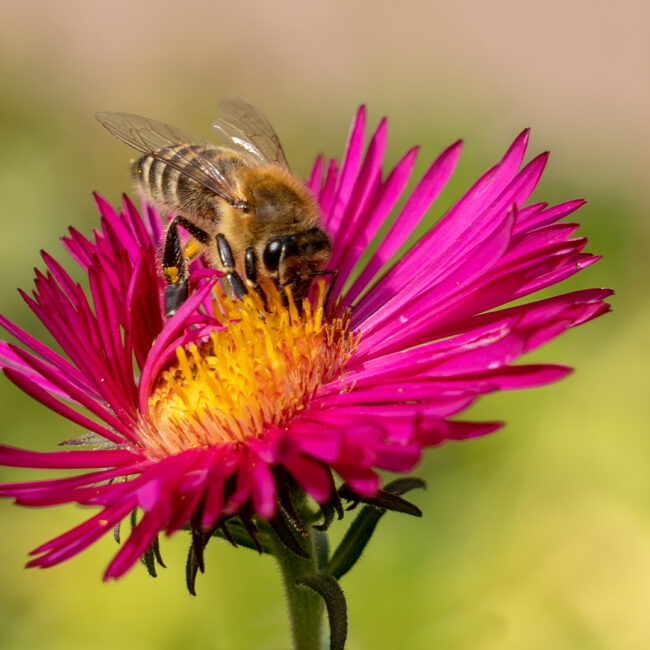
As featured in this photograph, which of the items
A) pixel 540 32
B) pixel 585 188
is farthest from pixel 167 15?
pixel 585 188

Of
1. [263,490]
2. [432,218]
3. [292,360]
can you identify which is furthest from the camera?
[432,218]

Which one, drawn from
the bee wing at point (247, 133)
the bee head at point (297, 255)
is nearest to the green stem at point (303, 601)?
the bee head at point (297, 255)

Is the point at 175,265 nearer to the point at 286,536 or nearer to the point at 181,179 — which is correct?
the point at 181,179

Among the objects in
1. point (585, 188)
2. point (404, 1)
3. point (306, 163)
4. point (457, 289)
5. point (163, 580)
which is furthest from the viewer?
point (404, 1)

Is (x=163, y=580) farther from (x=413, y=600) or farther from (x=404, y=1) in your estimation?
(x=404, y=1)

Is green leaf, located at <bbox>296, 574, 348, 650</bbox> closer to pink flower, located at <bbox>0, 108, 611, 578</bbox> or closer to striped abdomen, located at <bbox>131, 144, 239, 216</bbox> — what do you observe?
pink flower, located at <bbox>0, 108, 611, 578</bbox>

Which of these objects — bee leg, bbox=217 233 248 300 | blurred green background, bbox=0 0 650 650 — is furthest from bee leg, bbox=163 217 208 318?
blurred green background, bbox=0 0 650 650

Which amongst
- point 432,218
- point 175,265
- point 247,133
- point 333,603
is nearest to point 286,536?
point 333,603
